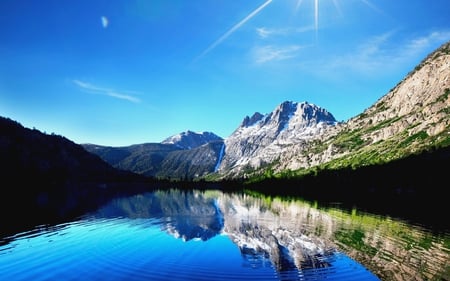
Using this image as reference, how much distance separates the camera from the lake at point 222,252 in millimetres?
33875

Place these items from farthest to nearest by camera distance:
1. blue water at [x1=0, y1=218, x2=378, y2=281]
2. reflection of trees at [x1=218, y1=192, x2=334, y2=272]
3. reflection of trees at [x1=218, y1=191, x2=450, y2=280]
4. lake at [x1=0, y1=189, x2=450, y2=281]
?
reflection of trees at [x1=218, y1=192, x2=334, y2=272] < reflection of trees at [x1=218, y1=191, x2=450, y2=280] < lake at [x1=0, y1=189, x2=450, y2=281] < blue water at [x1=0, y1=218, x2=378, y2=281]

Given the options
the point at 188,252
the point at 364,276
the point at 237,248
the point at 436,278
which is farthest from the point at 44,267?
the point at 436,278

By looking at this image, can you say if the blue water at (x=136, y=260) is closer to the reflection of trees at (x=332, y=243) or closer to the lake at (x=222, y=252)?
the lake at (x=222, y=252)

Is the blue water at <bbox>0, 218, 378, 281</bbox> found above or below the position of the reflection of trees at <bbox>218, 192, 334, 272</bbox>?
below

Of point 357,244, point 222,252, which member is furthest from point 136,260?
point 357,244

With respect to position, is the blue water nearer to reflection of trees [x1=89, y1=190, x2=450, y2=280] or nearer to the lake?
the lake

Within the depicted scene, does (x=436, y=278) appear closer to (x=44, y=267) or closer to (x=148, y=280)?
(x=148, y=280)

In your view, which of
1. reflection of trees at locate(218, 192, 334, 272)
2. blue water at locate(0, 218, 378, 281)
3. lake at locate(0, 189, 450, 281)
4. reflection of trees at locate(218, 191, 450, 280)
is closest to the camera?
blue water at locate(0, 218, 378, 281)

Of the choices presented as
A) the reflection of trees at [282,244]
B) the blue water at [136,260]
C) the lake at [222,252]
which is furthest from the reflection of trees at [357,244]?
the blue water at [136,260]

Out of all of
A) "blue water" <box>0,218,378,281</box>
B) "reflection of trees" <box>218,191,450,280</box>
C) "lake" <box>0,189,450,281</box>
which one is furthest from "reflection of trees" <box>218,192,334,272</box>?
"blue water" <box>0,218,378,281</box>

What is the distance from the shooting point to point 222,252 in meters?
44.4

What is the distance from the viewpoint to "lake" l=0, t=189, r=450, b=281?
111 ft

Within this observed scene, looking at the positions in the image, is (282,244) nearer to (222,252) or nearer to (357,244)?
(222,252)

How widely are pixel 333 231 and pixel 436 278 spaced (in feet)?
96.4
